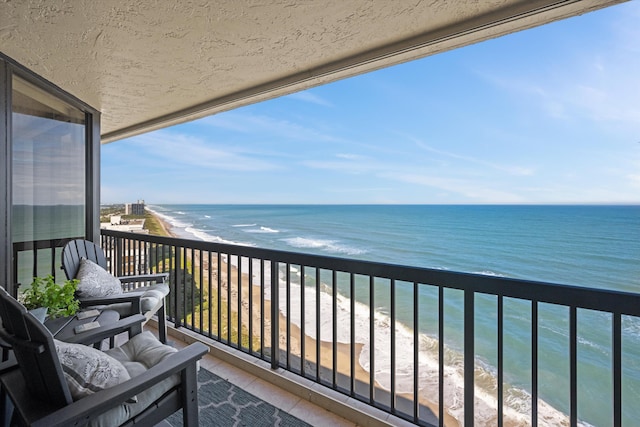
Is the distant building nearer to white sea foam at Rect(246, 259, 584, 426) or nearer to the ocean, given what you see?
the ocean

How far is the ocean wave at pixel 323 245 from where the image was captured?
17.8 metres

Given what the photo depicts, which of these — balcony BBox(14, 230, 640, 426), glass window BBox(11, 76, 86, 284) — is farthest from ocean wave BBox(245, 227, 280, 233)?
glass window BBox(11, 76, 86, 284)

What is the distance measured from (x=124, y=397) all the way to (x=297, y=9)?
70.4 inches

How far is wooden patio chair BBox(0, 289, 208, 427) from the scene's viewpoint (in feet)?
3.20

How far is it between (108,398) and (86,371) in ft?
0.51

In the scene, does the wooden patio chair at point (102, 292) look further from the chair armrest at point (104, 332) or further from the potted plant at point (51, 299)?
the potted plant at point (51, 299)

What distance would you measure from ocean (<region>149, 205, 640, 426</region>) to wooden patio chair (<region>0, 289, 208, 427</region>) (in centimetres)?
360

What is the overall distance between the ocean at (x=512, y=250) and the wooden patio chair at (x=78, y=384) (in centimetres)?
360

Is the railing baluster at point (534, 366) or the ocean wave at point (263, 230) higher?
the railing baluster at point (534, 366)

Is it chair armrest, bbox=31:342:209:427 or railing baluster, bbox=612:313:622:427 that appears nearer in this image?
chair armrest, bbox=31:342:209:427

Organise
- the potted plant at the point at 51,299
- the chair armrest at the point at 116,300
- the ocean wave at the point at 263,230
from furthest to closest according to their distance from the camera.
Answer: the ocean wave at the point at 263,230 < the chair armrest at the point at 116,300 < the potted plant at the point at 51,299

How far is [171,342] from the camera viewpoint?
265 centimetres

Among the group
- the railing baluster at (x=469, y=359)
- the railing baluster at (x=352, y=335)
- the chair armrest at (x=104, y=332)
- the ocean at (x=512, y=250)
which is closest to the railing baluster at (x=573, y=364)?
the railing baluster at (x=469, y=359)

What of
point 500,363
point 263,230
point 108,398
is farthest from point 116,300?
point 263,230
